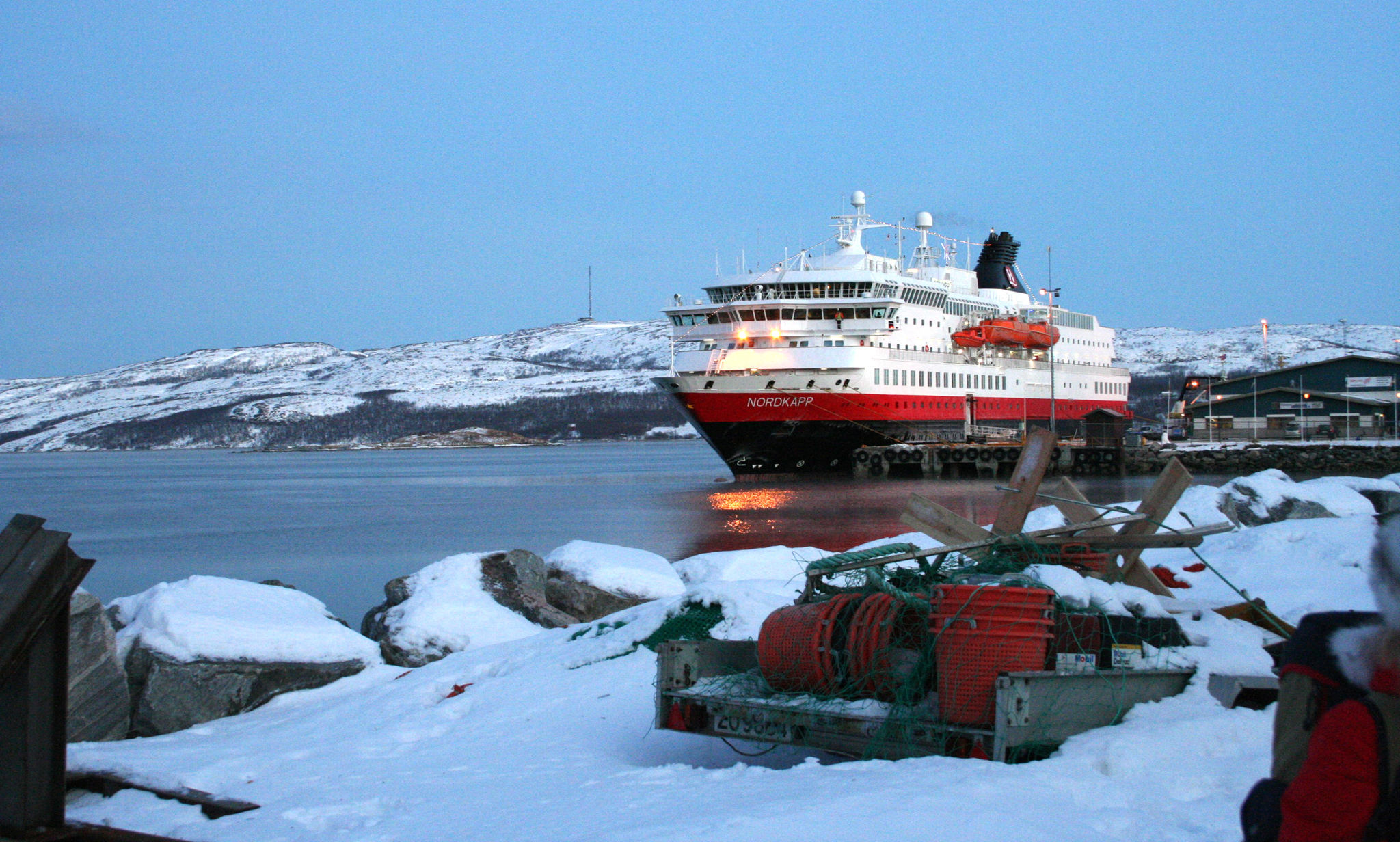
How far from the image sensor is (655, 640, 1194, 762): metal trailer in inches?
184

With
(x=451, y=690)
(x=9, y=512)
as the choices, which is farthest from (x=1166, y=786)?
(x=9, y=512)

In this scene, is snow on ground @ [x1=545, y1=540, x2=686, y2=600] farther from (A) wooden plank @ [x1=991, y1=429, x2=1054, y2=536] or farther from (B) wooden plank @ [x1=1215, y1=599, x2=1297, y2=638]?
(B) wooden plank @ [x1=1215, y1=599, x2=1297, y2=638]

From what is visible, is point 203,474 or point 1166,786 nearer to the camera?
point 1166,786

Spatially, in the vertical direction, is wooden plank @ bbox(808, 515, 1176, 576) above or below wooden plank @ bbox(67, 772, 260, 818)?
above

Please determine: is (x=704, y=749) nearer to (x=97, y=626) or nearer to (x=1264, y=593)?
(x=1264, y=593)

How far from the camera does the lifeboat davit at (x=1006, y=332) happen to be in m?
49.5

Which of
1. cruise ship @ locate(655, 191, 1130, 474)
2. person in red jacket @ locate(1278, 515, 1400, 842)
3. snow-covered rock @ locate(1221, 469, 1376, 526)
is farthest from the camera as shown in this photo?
cruise ship @ locate(655, 191, 1130, 474)

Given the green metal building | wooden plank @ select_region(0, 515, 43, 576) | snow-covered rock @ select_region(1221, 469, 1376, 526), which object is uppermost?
the green metal building

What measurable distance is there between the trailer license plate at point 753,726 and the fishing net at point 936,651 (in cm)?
2

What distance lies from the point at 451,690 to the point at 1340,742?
6.68m

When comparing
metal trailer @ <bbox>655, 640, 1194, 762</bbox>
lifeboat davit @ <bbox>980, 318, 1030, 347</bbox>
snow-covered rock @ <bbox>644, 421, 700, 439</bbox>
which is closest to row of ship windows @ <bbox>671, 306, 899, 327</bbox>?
lifeboat davit @ <bbox>980, 318, 1030, 347</bbox>

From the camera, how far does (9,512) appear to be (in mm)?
41250

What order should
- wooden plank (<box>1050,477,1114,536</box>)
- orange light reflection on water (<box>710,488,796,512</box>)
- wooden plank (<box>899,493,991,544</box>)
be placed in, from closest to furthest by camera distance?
wooden plank (<box>1050,477,1114,536</box>) → wooden plank (<box>899,493,991,544</box>) → orange light reflection on water (<box>710,488,796,512</box>)

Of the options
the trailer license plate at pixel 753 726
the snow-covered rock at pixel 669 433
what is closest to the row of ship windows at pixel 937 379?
the trailer license plate at pixel 753 726
